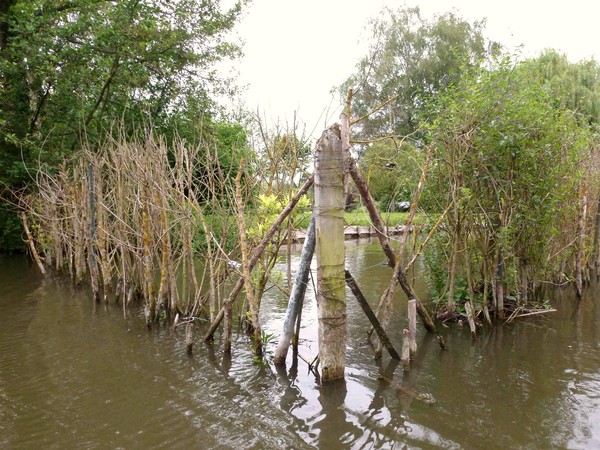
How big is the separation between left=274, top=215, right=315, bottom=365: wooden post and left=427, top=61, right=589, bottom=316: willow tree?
8.25ft

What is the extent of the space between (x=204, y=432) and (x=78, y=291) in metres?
7.24

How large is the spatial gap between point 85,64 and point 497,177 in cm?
1087

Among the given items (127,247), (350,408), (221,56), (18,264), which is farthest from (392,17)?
(350,408)

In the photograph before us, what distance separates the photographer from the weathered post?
4.83 meters

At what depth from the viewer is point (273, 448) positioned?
403cm

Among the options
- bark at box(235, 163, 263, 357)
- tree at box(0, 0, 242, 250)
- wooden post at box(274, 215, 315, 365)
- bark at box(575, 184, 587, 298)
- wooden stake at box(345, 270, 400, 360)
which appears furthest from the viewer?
tree at box(0, 0, 242, 250)

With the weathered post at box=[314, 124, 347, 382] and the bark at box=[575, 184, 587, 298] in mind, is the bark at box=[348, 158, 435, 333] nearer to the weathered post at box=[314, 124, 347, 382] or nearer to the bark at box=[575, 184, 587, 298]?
the weathered post at box=[314, 124, 347, 382]

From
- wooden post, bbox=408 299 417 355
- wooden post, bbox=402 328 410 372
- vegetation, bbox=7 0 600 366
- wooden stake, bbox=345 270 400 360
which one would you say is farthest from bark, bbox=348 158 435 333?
wooden post, bbox=402 328 410 372

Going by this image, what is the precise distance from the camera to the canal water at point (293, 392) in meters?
4.20

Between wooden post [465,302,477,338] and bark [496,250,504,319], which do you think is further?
bark [496,250,504,319]

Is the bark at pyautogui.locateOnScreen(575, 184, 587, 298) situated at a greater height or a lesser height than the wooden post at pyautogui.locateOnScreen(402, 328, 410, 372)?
greater

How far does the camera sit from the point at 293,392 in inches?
201

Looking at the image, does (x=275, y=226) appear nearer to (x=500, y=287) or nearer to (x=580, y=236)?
(x=500, y=287)

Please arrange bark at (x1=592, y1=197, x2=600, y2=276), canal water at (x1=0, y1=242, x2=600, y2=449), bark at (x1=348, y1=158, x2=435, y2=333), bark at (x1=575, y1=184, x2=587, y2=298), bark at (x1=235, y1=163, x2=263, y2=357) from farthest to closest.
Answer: bark at (x1=592, y1=197, x2=600, y2=276) → bark at (x1=575, y1=184, x2=587, y2=298) → bark at (x1=235, y1=163, x2=263, y2=357) → bark at (x1=348, y1=158, x2=435, y2=333) → canal water at (x1=0, y1=242, x2=600, y2=449)
